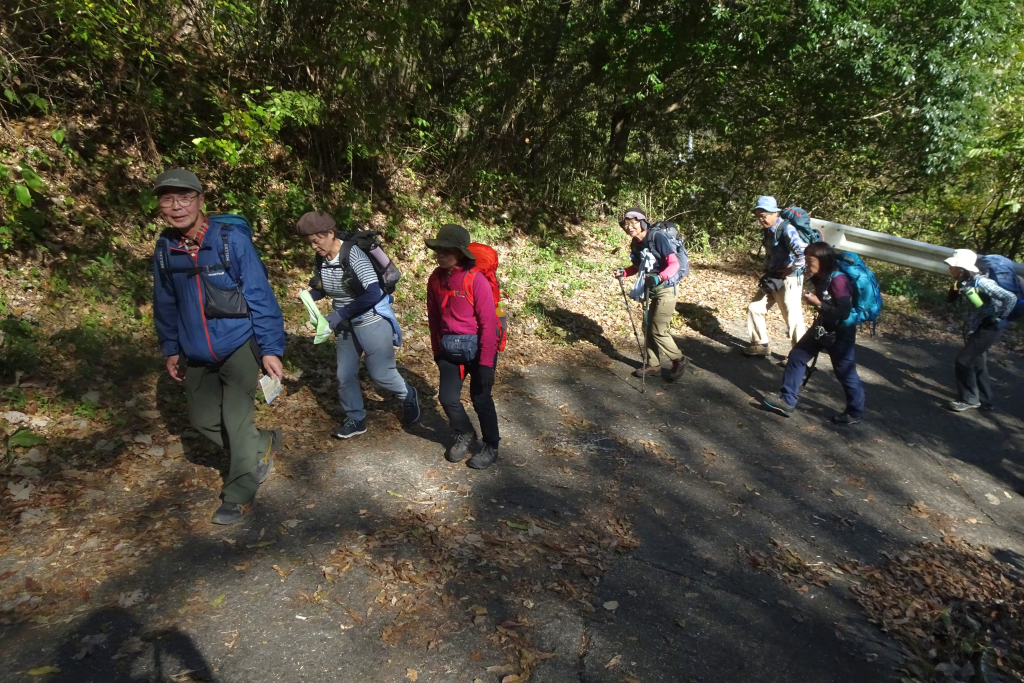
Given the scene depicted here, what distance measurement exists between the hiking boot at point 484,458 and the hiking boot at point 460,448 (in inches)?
3.7

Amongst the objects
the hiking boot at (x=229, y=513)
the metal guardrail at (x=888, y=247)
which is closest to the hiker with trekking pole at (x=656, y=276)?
the hiking boot at (x=229, y=513)

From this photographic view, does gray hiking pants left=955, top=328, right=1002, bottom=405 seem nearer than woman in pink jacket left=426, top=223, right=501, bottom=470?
No

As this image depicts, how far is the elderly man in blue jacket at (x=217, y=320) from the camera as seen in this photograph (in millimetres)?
3740

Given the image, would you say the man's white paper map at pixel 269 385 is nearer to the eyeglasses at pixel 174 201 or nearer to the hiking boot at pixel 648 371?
the eyeglasses at pixel 174 201

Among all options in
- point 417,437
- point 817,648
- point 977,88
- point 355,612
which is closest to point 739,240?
point 977,88

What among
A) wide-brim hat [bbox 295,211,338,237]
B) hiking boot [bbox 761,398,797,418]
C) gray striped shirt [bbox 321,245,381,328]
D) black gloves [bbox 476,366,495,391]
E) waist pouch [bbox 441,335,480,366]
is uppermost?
wide-brim hat [bbox 295,211,338,237]

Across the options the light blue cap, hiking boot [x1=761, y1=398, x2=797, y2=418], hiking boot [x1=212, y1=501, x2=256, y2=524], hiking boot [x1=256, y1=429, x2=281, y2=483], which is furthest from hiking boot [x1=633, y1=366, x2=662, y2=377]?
hiking boot [x1=212, y1=501, x2=256, y2=524]

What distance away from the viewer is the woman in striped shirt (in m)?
4.71

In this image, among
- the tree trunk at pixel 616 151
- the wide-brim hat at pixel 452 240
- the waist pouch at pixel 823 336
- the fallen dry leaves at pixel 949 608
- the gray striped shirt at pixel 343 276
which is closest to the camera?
the fallen dry leaves at pixel 949 608

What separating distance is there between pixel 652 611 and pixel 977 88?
37.8ft

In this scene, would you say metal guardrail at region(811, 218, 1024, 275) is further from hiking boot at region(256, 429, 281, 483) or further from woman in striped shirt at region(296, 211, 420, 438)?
hiking boot at region(256, 429, 281, 483)

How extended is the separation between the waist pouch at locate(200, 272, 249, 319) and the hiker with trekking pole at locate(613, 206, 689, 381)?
13.8 feet

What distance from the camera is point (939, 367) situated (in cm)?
870

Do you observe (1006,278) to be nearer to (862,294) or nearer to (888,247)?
Result: (862,294)
